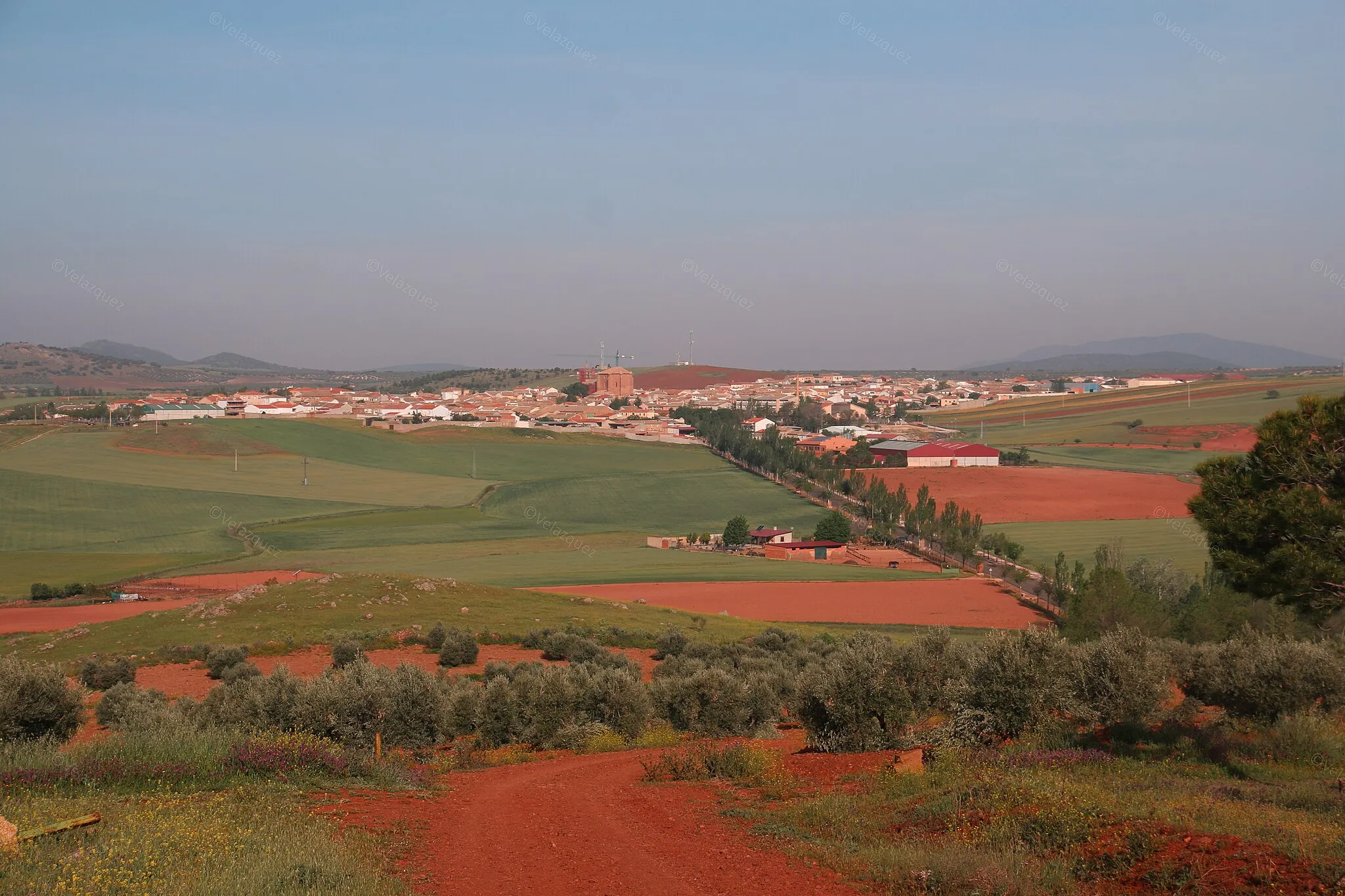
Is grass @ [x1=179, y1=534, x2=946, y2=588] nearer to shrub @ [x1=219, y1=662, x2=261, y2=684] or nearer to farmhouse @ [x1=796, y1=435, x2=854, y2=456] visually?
shrub @ [x1=219, y1=662, x2=261, y2=684]

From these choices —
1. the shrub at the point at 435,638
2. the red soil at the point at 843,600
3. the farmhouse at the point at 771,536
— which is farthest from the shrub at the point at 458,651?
the farmhouse at the point at 771,536

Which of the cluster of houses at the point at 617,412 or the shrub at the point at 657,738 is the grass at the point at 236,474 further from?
the shrub at the point at 657,738

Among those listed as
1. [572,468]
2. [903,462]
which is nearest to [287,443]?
[572,468]

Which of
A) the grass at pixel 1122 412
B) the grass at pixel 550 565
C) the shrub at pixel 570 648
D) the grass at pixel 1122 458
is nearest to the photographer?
the shrub at pixel 570 648

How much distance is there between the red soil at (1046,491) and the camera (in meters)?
72.4

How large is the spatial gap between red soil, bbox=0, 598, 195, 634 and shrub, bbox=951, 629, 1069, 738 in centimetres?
2901

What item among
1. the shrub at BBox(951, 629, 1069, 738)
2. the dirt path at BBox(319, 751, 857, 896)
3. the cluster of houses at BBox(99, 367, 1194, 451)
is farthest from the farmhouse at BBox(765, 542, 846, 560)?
the dirt path at BBox(319, 751, 857, 896)

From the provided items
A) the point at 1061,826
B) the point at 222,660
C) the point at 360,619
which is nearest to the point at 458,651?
the point at 222,660

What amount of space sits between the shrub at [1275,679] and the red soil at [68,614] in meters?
31.4

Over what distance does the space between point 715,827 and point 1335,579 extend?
8892 millimetres

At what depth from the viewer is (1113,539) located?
6000 cm

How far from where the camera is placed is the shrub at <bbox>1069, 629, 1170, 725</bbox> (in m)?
14.0

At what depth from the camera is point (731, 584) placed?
48.1 m

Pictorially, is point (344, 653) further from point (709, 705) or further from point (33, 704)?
point (709, 705)
